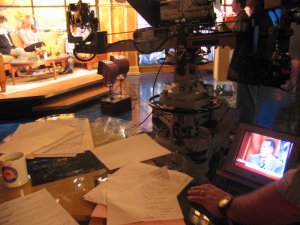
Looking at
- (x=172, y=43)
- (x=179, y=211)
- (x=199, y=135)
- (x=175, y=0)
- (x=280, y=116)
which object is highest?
(x=175, y=0)

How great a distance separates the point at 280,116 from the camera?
3.40 meters

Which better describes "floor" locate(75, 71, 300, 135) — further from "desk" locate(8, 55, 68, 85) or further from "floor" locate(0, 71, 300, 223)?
"desk" locate(8, 55, 68, 85)

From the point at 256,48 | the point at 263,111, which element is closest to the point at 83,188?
the point at 256,48

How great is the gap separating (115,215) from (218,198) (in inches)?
12.4

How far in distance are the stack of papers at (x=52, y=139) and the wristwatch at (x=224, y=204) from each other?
0.57 meters

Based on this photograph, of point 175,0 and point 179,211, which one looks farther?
point 175,0

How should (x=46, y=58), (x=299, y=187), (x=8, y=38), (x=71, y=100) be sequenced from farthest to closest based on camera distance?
(x=8, y=38) < (x=46, y=58) < (x=71, y=100) < (x=299, y=187)

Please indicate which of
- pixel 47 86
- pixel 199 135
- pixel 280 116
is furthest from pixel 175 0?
pixel 47 86

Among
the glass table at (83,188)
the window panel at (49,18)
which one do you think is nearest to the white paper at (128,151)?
the glass table at (83,188)

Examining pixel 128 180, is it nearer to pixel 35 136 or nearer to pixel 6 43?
pixel 35 136

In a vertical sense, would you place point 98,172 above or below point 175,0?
below

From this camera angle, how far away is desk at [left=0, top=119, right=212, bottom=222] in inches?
30.9

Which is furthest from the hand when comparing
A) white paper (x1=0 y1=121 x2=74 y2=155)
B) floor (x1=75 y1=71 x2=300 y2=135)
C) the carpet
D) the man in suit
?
the man in suit

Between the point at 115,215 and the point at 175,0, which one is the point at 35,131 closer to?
the point at 115,215
